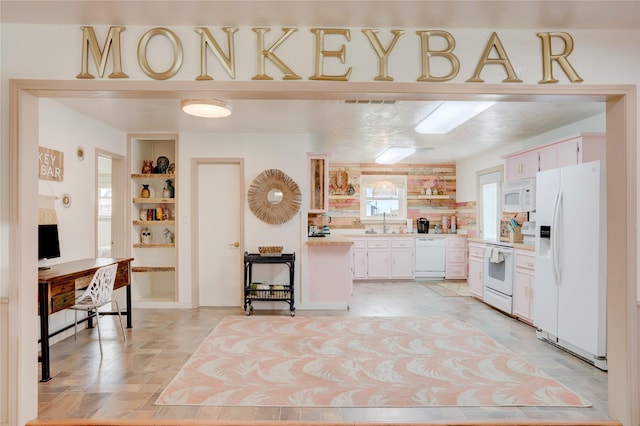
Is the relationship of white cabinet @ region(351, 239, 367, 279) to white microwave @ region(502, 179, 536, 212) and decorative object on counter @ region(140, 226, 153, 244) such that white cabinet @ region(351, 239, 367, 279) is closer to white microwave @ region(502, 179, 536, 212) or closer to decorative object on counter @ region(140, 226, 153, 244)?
white microwave @ region(502, 179, 536, 212)


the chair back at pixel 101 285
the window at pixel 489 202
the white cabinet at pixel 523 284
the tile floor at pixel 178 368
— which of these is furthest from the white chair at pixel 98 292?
the window at pixel 489 202

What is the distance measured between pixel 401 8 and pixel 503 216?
15.8ft

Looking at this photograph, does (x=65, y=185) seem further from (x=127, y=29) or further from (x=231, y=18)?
(x=231, y=18)

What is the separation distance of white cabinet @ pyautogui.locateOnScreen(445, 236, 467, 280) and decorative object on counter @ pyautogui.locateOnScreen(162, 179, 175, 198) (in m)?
5.26

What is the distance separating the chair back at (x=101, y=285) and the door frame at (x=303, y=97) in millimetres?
1036

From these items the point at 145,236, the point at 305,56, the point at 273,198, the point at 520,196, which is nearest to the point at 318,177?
the point at 273,198

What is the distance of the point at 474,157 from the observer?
6777 millimetres

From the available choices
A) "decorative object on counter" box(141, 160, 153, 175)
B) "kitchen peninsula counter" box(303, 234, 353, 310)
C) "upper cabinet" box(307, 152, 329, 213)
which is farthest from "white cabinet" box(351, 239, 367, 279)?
"decorative object on counter" box(141, 160, 153, 175)

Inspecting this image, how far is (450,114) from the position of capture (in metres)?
3.31

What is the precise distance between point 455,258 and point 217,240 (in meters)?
4.75

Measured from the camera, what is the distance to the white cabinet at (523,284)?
419 cm

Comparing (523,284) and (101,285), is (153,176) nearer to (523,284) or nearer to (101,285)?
(101,285)

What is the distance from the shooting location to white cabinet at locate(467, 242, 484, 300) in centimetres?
539

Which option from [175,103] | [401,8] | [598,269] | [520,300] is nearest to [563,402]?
[598,269]
